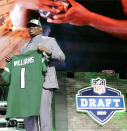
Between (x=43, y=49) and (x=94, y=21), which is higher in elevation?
(x=94, y=21)

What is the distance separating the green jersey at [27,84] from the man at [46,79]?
5cm

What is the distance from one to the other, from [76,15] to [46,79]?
2.61 meters

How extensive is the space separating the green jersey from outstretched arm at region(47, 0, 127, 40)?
2427mm

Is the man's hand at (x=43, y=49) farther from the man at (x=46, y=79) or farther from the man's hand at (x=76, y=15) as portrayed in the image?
the man's hand at (x=76, y=15)

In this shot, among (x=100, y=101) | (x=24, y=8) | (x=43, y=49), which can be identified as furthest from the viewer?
(x=100, y=101)

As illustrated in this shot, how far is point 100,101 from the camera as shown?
4.52m

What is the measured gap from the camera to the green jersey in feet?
Answer: 6.62

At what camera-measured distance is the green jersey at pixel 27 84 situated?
202cm

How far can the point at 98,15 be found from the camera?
4562 millimetres

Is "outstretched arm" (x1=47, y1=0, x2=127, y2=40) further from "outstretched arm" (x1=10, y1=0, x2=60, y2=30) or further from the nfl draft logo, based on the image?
the nfl draft logo

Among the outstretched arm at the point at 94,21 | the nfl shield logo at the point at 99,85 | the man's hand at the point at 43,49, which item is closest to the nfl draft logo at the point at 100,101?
the nfl shield logo at the point at 99,85

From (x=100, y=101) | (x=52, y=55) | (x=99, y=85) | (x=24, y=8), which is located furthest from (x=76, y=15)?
(x=52, y=55)

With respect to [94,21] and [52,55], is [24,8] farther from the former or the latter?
[52,55]

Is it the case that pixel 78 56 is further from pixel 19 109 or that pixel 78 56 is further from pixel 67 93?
pixel 19 109
